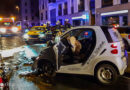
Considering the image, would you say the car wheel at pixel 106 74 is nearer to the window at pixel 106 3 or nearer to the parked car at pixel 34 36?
the parked car at pixel 34 36

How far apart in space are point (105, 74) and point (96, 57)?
568mm

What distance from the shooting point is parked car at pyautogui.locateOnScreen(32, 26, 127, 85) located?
248 inches

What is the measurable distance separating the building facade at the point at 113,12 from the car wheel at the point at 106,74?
65.0 feet

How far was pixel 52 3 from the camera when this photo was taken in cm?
5234

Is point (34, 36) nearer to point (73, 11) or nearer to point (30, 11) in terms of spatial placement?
point (73, 11)

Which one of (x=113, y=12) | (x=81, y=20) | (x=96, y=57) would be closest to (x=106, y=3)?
(x=113, y=12)

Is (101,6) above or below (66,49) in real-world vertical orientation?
above

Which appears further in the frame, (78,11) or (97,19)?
(78,11)

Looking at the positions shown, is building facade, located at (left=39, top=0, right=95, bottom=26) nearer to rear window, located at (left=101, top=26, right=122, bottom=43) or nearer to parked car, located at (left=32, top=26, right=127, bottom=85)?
parked car, located at (left=32, top=26, right=127, bottom=85)

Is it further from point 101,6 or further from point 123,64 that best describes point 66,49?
point 101,6

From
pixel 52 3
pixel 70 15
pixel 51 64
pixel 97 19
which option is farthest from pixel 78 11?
pixel 51 64

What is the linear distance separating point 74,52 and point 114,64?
1.44m

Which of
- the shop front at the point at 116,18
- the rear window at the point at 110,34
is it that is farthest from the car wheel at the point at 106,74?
the shop front at the point at 116,18

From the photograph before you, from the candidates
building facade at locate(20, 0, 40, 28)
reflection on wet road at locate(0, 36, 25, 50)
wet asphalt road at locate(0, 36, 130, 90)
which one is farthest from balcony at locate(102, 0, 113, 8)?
building facade at locate(20, 0, 40, 28)
